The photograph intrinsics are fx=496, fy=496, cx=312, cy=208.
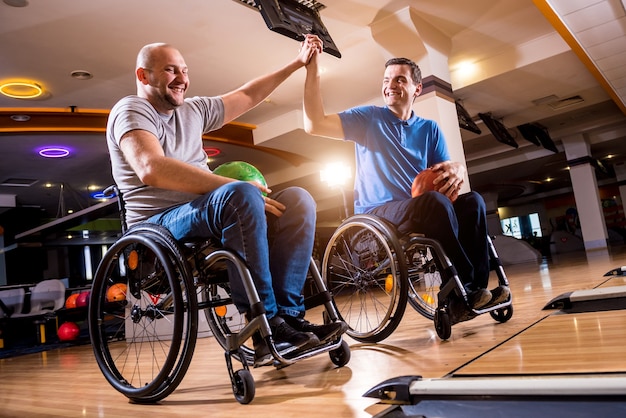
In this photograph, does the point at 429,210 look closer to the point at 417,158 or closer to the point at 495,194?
the point at 417,158

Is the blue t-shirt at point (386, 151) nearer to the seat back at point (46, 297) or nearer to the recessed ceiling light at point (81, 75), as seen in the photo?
the recessed ceiling light at point (81, 75)

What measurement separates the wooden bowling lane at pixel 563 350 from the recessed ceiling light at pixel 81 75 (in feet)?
19.6

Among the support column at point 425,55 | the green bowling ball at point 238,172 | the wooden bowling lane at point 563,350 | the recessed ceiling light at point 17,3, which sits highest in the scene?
the recessed ceiling light at point 17,3

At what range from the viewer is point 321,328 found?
159 cm

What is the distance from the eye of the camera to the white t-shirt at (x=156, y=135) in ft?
5.42

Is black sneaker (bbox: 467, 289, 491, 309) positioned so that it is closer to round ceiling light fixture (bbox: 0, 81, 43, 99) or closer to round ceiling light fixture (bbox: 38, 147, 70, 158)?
round ceiling light fixture (bbox: 0, 81, 43, 99)

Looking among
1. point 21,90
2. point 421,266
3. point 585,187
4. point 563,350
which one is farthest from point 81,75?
point 585,187

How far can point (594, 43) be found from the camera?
620 centimetres

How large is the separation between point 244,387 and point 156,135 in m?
0.86

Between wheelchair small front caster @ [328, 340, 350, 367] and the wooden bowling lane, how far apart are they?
1.53ft

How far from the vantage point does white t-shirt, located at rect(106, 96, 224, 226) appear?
65.1 inches

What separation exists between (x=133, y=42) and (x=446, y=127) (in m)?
3.71

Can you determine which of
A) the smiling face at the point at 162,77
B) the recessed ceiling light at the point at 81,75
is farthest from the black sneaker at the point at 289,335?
the recessed ceiling light at the point at 81,75

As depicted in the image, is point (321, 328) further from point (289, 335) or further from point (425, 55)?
point (425, 55)
